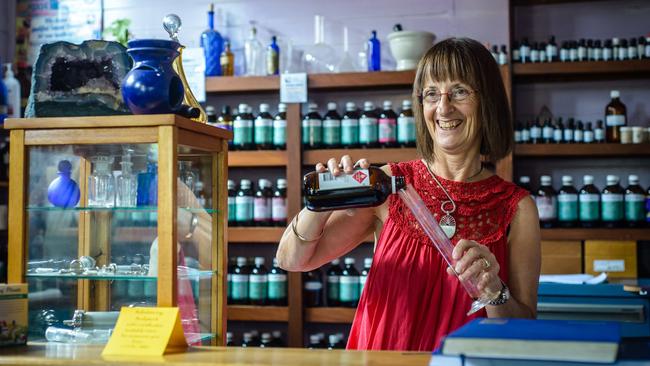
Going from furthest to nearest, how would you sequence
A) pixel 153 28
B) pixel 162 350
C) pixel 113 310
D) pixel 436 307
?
pixel 153 28
pixel 113 310
pixel 436 307
pixel 162 350

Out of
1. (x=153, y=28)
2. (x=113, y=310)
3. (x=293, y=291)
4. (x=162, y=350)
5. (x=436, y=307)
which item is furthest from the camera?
(x=153, y=28)

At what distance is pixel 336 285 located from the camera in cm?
411

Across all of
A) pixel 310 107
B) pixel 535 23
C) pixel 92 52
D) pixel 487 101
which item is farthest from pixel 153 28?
pixel 487 101

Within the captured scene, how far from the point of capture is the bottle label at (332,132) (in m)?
4.09

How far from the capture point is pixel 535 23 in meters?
4.13

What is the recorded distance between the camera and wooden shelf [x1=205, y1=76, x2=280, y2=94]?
414 centimetres

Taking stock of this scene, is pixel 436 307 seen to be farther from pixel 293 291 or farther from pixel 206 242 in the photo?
pixel 293 291

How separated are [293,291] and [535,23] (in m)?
1.97

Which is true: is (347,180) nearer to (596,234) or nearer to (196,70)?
(596,234)

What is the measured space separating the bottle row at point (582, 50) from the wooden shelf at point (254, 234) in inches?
61.6

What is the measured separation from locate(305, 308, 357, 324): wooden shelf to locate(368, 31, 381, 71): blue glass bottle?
1.32 metres

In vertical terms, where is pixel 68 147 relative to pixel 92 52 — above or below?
below

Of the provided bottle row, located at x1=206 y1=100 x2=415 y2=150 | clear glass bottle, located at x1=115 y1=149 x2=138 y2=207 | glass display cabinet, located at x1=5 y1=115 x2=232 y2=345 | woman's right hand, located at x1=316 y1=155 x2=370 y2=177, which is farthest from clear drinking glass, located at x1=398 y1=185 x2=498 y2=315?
bottle row, located at x1=206 y1=100 x2=415 y2=150

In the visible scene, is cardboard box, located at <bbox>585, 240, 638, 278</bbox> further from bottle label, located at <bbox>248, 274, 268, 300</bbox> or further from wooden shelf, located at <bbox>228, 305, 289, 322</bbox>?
bottle label, located at <bbox>248, 274, 268, 300</bbox>
